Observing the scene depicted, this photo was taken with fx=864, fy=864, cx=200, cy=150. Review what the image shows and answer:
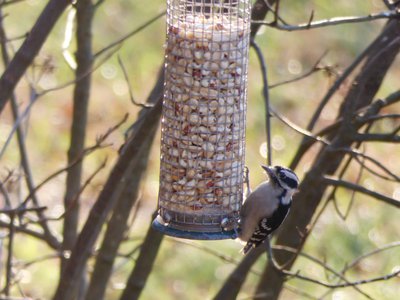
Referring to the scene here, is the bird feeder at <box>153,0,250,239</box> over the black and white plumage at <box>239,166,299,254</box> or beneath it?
over

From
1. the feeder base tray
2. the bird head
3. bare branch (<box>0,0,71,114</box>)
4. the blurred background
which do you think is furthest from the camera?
the blurred background

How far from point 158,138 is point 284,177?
4272mm

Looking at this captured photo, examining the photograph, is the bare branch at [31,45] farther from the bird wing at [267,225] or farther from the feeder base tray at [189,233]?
the bird wing at [267,225]

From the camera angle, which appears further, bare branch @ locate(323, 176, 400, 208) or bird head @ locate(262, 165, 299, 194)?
bird head @ locate(262, 165, 299, 194)

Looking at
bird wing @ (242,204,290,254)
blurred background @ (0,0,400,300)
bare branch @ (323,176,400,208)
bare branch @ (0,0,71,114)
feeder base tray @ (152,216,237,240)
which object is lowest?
blurred background @ (0,0,400,300)

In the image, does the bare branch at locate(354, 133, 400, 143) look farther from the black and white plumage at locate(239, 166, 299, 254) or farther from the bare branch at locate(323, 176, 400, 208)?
the black and white plumage at locate(239, 166, 299, 254)

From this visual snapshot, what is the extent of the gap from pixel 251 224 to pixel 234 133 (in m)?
0.57

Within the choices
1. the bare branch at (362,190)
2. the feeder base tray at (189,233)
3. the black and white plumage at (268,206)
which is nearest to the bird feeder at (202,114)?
the feeder base tray at (189,233)

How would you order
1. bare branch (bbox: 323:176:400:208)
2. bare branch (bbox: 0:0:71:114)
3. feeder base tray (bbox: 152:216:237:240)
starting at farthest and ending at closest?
bare branch (bbox: 323:176:400:208) < feeder base tray (bbox: 152:216:237:240) < bare branch (bbox: 0:0:71:114)

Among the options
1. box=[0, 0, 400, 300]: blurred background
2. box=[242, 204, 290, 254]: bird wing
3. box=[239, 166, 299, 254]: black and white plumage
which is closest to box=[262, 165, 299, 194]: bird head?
box=[239, 166, 299, 254]: black and white plumage

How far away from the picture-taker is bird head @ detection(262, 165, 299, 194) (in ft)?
12.7

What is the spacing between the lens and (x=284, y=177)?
3.89 m

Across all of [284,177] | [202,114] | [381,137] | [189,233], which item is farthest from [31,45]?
[381,137]

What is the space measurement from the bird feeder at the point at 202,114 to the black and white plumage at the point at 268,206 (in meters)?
0.38
